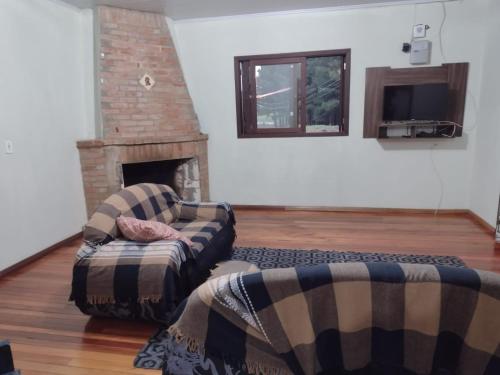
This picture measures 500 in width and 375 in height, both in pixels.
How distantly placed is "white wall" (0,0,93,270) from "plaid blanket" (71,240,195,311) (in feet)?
4.50

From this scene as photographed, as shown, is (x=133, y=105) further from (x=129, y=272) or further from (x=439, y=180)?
(x=439, y=180)

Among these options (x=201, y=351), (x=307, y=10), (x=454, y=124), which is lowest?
(x=201, y=351)

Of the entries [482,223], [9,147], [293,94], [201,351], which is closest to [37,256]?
[9,147]

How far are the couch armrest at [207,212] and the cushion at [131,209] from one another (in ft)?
0.29

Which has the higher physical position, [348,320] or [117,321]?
[348,320]

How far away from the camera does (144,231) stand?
2.31 m

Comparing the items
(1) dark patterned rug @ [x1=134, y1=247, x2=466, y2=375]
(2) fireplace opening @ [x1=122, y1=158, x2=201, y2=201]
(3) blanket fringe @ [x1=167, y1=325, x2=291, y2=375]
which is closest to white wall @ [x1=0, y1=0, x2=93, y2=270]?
(2) fireplace opening @ [x1=122, y1=158, x2=201, y2=201]

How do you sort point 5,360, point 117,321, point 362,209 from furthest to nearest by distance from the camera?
point 362,209, point 117,321, point 5,360

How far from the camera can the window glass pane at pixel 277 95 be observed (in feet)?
14.6


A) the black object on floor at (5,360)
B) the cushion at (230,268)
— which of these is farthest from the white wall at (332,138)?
the black object on floor at (5,360)

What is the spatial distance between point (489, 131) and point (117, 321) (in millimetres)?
4111

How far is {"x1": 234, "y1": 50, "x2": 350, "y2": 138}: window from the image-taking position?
4336 millimetres

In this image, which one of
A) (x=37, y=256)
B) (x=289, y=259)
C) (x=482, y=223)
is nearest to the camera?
(x=289, y=259)

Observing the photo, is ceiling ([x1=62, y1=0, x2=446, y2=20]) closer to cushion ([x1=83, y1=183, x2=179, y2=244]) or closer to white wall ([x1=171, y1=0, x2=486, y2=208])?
white wall ([x1=171, y1=0, x2=486, y2=208])
